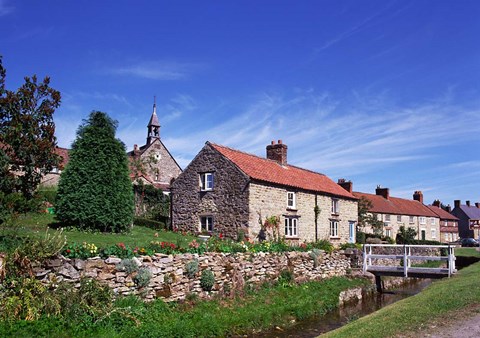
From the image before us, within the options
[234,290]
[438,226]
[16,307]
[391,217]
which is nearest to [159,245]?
[234,290]

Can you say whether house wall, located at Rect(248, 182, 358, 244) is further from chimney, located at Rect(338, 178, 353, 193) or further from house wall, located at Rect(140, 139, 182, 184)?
house wall, located at Rect(140, 139, 182, 184)

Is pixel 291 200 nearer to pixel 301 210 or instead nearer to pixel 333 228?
pixel 301 210

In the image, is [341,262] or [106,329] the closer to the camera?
[106,329]

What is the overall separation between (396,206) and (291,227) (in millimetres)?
35305

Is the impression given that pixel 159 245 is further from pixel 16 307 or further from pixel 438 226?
pixel 438 226

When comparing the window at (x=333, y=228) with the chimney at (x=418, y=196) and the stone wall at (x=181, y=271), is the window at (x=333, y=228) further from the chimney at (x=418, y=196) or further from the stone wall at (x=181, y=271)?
the chimney at (x=418, y=196)

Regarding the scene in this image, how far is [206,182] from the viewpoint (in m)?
29.7

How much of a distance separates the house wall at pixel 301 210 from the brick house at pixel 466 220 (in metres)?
53.7

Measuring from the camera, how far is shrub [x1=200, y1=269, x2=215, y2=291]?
52.4 ft

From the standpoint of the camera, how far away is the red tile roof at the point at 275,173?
2905 centimetres

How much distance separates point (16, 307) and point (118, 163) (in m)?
13.6

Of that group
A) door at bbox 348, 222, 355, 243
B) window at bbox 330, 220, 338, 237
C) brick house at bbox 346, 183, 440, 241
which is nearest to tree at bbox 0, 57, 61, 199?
window at bbox 330, 220, 338, 237

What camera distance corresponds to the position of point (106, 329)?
11375 millimetres

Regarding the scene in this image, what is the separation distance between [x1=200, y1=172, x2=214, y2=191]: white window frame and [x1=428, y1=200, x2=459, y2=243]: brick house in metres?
53.1
